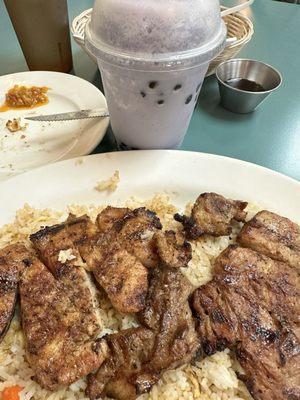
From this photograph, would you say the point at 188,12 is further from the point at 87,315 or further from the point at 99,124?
the point at 87,315

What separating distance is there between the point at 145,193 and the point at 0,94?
1323 mm

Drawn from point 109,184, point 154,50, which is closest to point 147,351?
point 109,184

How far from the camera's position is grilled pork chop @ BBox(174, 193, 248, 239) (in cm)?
163

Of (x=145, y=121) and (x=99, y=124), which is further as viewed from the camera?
(x=99, y=124)

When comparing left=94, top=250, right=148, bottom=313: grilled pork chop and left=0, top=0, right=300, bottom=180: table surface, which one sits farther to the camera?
left=0, top=0, right=300, bottom=180: table surface

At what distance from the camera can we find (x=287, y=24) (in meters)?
3.50

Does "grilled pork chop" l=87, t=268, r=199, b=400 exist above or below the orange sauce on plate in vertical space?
below

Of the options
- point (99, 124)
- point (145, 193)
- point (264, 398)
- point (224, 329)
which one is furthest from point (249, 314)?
point (99, 124)

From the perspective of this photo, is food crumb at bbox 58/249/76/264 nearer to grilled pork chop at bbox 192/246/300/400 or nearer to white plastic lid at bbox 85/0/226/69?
grilled pork chop at bbox 192/246/300/400

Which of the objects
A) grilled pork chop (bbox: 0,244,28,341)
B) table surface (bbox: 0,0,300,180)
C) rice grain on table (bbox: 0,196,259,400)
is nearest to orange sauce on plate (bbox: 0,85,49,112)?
table surface (bbox: 0,0,300,180)

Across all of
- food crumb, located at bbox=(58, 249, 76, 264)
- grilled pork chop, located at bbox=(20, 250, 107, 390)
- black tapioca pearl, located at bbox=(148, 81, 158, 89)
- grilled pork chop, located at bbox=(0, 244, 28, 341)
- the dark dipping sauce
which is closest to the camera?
grilled pork chop, located at bbox=(20, 250, 107, 390)

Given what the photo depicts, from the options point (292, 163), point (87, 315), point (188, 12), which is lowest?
point (292, 163)

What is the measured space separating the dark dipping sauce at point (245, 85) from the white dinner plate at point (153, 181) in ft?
2.81

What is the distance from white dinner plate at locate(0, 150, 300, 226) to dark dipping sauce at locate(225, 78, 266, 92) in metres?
0.86
